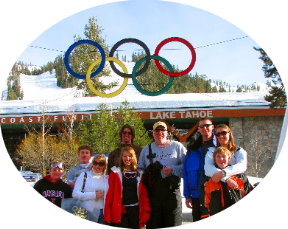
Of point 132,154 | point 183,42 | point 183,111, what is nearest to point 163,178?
point 132,154

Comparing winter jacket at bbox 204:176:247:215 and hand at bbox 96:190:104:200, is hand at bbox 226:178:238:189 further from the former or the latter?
hand at bbox 96:190:104:200

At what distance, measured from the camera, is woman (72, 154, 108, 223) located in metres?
4.89

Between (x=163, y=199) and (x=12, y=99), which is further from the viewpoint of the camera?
(x=12, y=99)

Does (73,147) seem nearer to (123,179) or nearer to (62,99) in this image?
(62,99)

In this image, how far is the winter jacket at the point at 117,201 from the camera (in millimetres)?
4738

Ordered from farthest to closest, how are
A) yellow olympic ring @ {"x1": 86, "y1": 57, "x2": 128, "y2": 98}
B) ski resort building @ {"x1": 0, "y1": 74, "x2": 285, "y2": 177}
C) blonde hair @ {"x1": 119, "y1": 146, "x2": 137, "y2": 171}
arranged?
1. ski resort building @ {"x1": 0, "y1": 74, "x2": 285, "y2": 177}
2. yellow olympic ring @ {"x1": 86, "y1": 57, "x2": 128, "y2": 98}
3. blonde hair @ {"x1": 119, "y1": 146, "x2": 137, "y2": 171}

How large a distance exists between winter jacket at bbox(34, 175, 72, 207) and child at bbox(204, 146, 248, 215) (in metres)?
1.51

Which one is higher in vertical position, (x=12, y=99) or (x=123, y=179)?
(x=12, y=99)

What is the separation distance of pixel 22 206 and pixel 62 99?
4598 mm

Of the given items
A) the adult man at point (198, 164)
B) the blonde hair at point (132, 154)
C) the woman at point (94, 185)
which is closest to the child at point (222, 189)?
the adult man at point (198, 164)

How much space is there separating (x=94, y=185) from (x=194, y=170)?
3.43 ft

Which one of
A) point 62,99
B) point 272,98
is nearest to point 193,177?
point 272,98

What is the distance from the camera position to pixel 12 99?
9367mm

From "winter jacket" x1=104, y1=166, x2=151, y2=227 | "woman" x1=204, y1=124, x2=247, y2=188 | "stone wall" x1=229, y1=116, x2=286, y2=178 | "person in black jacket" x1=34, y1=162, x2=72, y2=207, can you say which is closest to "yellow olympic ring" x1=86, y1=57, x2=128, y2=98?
"person in black jacket" x1=34, y1=162, x2=72, y2=207
